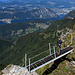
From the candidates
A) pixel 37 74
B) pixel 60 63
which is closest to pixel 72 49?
pixel 60 63

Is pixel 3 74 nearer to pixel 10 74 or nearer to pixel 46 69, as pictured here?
pixel 10 74

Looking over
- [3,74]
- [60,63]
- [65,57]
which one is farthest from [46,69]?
[3,74]

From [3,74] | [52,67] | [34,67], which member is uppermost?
Answer: [34,67]

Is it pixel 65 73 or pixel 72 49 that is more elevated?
pixel 72 49

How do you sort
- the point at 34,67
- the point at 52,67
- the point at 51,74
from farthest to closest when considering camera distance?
the point at 52,67 → the point at 51,74 → the point at 34,67

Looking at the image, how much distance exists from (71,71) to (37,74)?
22.4 ft

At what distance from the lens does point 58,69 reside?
25969 mm

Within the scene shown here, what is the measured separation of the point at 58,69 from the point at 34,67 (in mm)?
5716

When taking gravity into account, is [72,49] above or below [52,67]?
above

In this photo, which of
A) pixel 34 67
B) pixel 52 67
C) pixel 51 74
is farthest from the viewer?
pixel 52 67

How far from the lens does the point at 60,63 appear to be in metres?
27.2

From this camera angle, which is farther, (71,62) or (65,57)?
(65,57)

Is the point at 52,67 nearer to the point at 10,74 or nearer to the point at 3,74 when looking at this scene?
the point at 10,74

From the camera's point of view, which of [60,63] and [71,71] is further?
[60,63]
